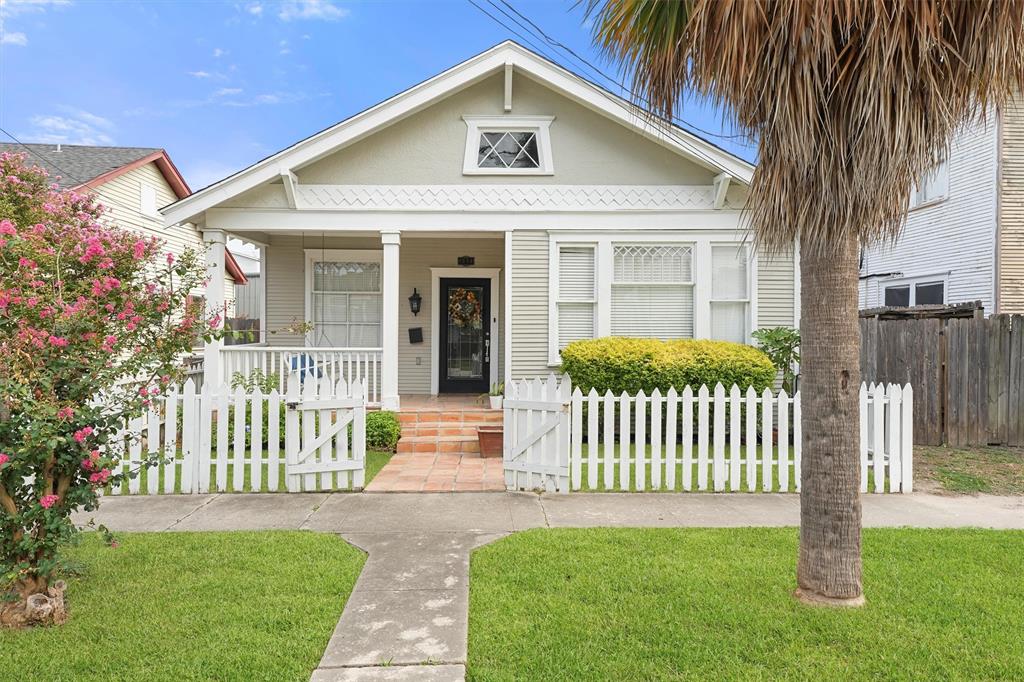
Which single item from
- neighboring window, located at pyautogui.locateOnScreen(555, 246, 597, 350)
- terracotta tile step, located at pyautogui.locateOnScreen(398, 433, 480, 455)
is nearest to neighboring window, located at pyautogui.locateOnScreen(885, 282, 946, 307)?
neighboring window, located at pyautogui.locateOnScreen(555, 246, 597, 350)

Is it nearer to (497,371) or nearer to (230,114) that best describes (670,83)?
(497,371)

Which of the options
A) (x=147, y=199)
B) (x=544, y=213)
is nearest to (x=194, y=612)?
(x=544, y=213)

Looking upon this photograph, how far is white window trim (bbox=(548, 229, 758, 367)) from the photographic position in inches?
376

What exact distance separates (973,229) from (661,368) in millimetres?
7513

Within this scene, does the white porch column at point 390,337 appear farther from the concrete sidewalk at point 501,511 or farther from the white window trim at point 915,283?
the white window trim at point 915,283

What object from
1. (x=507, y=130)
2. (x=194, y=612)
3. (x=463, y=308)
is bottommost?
(x=194, y=612)

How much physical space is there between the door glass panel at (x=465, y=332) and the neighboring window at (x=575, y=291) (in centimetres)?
246

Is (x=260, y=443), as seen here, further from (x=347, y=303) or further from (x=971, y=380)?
(x=971, y=380)

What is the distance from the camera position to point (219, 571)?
398 centimetres

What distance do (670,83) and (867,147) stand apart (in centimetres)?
123

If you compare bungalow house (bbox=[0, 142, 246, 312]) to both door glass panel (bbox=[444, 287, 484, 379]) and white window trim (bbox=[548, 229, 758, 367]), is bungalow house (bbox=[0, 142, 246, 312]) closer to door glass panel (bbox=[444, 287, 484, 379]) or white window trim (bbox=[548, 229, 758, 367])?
door glass panel (bbox=[444, 287, 484, 379])

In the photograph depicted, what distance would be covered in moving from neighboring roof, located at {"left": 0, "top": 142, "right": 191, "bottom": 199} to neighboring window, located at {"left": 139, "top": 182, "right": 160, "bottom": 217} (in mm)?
720

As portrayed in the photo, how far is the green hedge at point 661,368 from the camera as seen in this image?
28.3 ft

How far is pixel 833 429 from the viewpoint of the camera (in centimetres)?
337
